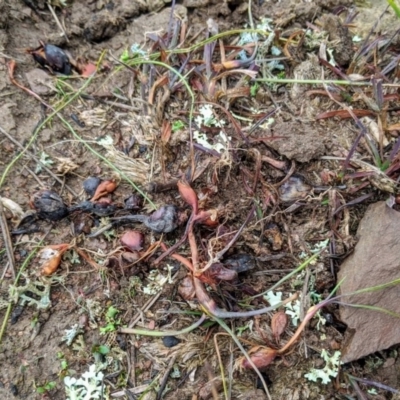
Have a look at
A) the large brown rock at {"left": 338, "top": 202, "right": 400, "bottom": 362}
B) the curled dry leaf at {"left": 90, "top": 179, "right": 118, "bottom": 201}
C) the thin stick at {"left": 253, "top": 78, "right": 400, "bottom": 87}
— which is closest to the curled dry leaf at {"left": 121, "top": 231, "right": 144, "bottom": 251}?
→ the curled dry leaf at {"left": 90, "top": 179, "right": 118, "bottom": 201}

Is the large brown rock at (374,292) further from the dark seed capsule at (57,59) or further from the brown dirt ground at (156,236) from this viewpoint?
the dark seed capsule at (57,59)

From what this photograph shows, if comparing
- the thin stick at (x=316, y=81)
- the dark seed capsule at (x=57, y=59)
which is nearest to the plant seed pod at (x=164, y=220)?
the thin stick at (x=316, y=81)

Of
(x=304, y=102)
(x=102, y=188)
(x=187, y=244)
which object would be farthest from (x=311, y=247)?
(x=102, y=188)

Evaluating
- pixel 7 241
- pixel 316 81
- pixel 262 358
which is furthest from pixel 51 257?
pixel 316 81

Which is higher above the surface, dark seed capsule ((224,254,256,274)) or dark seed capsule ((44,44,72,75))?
dark seed capsule ((44,44,72,75))

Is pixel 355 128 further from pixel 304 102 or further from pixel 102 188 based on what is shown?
pixel 102 188

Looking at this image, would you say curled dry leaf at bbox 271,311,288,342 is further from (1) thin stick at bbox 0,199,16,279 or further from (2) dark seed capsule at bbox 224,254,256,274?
(1) thin stick at bbox 0,199,16,279
